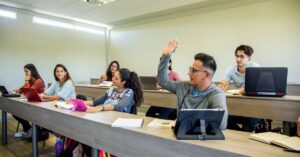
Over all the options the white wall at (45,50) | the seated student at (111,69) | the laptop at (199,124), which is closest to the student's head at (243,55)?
the laptop at (199,124)

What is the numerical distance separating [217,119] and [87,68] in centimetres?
593

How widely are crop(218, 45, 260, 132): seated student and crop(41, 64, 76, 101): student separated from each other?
74.8 inches

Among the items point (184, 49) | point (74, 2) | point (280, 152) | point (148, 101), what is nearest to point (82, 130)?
point (280, 152)

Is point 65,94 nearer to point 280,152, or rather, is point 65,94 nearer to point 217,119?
point 217,119

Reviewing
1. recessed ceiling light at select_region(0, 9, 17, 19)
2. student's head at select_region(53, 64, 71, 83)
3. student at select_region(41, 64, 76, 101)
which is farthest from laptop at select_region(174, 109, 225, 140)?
recessed ceiling light at select_region(0, 9, 17, 19)

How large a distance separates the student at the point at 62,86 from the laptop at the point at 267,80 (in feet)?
6.92

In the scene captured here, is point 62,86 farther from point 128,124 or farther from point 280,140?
point 280,140

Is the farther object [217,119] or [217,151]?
[217,119]

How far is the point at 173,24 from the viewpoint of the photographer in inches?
222

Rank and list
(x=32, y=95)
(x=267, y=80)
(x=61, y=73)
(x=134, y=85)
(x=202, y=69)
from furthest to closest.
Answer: (x=61, y=73) < (x=32, y=95) < (x=134, y=85) < (x=267, y=80) < (x=202, y=69)

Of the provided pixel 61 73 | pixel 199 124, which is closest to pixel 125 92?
pixel 199 124

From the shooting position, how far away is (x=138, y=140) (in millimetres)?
1284

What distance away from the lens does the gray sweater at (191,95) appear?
4.74 feet

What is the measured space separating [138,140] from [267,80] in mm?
1405
